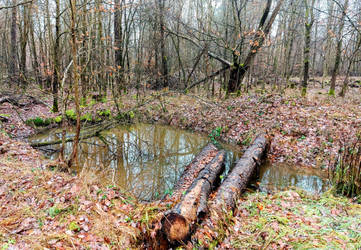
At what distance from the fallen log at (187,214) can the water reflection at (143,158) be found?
126cm

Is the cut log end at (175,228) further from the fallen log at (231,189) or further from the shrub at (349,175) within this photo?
the shrub at (349,175)

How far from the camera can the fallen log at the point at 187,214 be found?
3.04m

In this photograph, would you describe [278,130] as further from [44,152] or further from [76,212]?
[44,152]

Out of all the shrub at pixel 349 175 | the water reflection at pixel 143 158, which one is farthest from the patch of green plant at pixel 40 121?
the shrub at pixel 349 175

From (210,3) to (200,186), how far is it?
16.2 metres

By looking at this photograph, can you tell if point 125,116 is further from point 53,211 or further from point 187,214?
point 187,214

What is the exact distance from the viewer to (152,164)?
22.5 ft

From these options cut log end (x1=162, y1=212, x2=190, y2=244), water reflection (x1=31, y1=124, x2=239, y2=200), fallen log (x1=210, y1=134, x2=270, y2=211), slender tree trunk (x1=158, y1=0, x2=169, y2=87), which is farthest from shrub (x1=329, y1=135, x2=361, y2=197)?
slender tree trunk (x1=158, y1=0, x2=169, y2=87)

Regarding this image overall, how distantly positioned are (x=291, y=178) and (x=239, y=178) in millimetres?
2165

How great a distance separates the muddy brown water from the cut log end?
2.00 m

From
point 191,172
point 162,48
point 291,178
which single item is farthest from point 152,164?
point 162,48

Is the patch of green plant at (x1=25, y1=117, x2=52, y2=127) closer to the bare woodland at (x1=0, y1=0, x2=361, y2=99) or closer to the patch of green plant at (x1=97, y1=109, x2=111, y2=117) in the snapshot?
the bare woodland at (x1=0, y1=0, x2=361, y2=99)

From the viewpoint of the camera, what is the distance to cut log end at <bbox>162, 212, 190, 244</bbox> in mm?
3018

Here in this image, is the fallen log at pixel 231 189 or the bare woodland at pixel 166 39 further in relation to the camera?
the bare woodland at pixel 166 39
